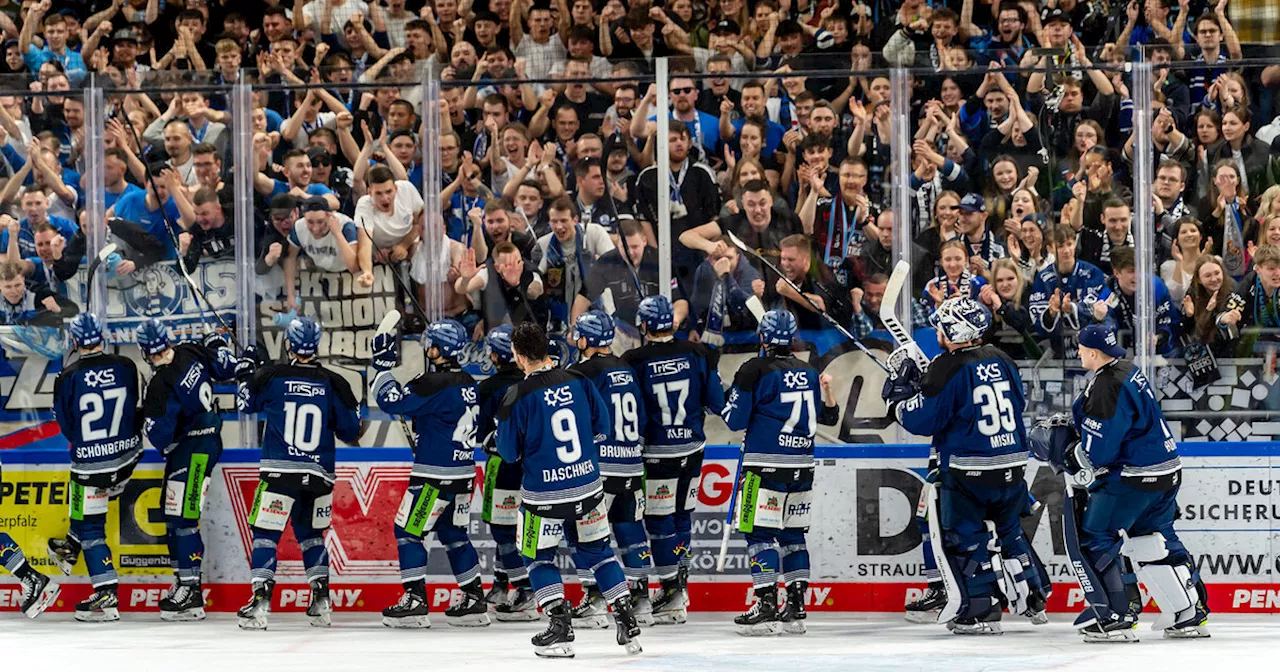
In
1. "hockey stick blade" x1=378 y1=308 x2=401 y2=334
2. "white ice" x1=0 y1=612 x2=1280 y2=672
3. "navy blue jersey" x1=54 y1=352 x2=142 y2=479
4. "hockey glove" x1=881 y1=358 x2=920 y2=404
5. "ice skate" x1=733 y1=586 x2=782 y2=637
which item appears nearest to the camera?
"white ice" x1=0 y1=612 x2=1280 y2=672

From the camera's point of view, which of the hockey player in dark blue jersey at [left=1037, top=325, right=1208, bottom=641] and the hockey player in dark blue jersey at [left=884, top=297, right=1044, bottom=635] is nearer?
the hockey player in dark blue jersey at [left=1037, top=325, right=1208, bottom=641]

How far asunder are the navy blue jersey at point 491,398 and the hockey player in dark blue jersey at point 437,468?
8 centimetres

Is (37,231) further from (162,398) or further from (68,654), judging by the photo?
(68,654)

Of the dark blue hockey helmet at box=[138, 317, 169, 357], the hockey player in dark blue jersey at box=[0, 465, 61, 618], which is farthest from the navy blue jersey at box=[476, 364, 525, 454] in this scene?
the hockey player in dark blue jersey at box=[0, 465, 61, 618]

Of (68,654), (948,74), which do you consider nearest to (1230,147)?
(948,74)

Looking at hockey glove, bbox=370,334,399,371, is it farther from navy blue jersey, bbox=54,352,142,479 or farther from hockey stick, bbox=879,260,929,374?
hockey stick, bbox=879,260,929,374

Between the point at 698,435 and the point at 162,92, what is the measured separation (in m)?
3.86

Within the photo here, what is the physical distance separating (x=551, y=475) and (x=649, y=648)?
1.05 meters

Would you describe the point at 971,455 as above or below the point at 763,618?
above

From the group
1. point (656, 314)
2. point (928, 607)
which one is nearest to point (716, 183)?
point (656, 314)

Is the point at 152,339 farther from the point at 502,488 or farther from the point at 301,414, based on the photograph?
the point at 502,488

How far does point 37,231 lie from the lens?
997cm

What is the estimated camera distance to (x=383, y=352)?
897cm

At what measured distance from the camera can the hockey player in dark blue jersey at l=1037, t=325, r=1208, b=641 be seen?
8.03m
